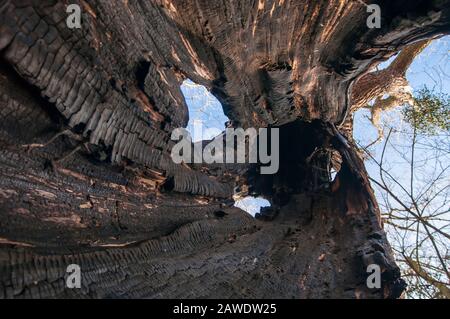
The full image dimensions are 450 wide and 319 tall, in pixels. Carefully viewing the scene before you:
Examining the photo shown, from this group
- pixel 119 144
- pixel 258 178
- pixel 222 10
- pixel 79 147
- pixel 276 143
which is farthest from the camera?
pixel 276 143

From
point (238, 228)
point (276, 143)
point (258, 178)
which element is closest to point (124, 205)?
point (238, 228)

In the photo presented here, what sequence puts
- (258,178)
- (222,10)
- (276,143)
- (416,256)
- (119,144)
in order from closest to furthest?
(119,144), (222,10), (258,178), (276,143), (416,256)
